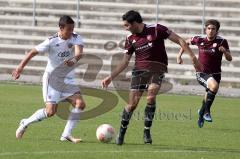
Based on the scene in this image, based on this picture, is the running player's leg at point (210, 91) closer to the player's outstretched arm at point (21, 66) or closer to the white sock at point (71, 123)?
the white sock at point (71, 123)

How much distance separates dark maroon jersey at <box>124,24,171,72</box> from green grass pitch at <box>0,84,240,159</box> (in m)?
1.36

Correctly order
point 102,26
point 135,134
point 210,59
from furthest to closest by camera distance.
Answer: point 102,26 < point 210,59 < point 135,134

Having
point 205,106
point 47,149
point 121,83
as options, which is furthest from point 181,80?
point 47,149

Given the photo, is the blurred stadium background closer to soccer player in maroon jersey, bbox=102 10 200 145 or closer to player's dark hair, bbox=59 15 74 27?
soccer player in maroon jersey, bbox=102 10 200 145

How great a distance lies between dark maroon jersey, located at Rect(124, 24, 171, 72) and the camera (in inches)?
542

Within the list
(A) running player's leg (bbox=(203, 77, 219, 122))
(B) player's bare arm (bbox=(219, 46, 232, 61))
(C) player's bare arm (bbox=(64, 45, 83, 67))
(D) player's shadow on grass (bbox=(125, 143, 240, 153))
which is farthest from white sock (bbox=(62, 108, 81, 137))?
(B) player's bare arm (bbox=(219, 46, 232, 61))

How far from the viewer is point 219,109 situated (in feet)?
72.4

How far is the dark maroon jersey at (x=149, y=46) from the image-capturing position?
13.8m

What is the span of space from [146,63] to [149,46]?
12.7 inches

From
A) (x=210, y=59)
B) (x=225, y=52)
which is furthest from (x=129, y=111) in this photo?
(x=210, y=59)

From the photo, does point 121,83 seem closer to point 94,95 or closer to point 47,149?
point 94,95

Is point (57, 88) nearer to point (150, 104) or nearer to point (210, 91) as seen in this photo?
point (150, 104)

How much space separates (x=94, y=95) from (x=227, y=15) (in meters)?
8.21

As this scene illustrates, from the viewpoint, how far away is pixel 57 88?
46.5 feet
